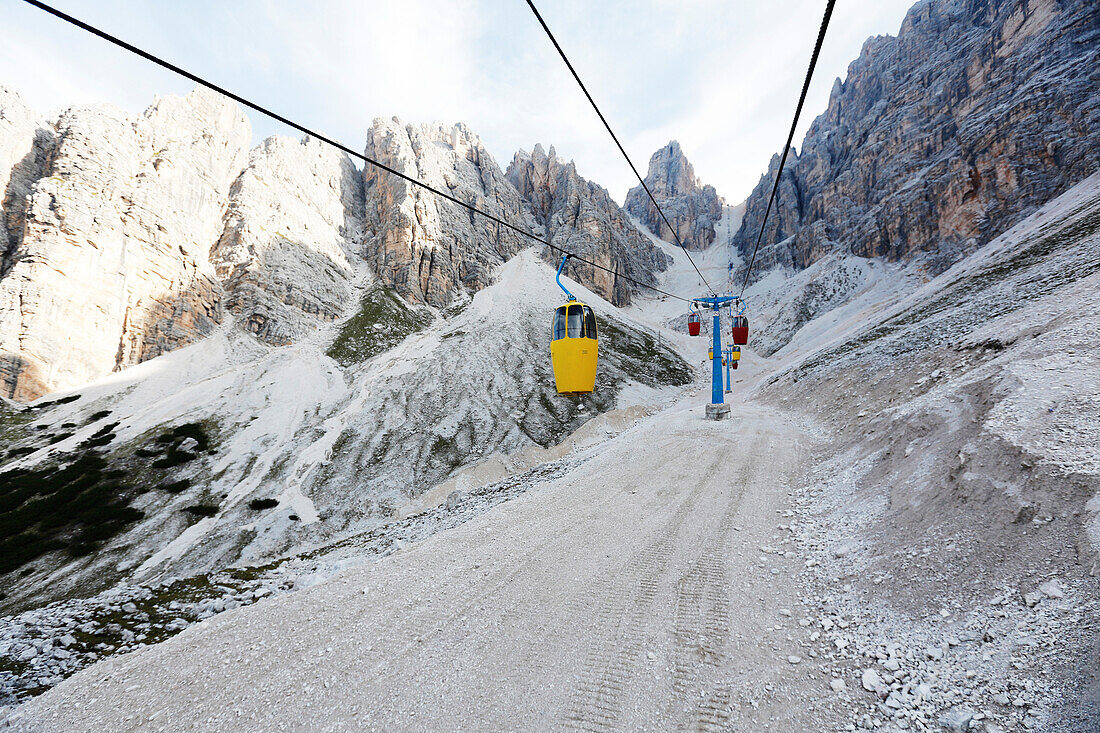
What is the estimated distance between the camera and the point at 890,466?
9898 millimetres

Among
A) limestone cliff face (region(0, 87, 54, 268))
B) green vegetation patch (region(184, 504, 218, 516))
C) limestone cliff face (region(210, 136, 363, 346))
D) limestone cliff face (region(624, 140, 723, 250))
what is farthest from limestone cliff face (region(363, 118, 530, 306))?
limestone cliff face (region(624, 140, 723, 250))

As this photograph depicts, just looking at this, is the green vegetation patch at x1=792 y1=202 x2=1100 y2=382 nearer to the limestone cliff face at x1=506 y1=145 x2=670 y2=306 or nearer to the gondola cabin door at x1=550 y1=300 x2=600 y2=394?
the gondola cabin door at x1=550 y1=300 x2=600 y2=394

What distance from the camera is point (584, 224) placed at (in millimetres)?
122875

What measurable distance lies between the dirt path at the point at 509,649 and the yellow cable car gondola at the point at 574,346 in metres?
8.19

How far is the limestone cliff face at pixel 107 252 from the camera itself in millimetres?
54125

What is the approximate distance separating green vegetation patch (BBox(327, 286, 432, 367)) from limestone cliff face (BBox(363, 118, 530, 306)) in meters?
Result: 4.84

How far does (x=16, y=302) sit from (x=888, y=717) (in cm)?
9201

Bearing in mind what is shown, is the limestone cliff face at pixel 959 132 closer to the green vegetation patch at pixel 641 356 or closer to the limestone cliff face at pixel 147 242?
the green vegetation patch at pixel 641 356

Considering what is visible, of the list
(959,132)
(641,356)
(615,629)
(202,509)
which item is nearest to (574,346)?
(615,629)

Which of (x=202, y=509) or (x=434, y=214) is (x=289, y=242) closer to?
(x=434, y=214)

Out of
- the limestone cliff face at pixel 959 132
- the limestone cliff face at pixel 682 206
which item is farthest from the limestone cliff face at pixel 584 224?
the limestone cliff face at pixel 959 132

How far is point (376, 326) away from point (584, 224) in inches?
2917

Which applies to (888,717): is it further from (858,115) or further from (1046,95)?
(858,115)

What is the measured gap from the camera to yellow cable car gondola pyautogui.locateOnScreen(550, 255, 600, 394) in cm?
1680
